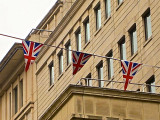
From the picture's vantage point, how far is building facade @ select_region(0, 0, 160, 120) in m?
51.3

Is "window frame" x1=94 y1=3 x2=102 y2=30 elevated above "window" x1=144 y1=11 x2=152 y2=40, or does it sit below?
above

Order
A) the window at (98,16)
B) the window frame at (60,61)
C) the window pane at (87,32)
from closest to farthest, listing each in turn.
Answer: the window at (98,16) < the window pane at (87,32) < the window frame at (60,61)

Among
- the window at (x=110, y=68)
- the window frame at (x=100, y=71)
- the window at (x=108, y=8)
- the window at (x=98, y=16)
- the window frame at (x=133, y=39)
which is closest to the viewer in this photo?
the window frame at (x=133, y=39)

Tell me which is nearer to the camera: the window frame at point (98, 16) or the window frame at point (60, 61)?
the window frame at point (98, 16)

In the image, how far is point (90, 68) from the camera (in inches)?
2776

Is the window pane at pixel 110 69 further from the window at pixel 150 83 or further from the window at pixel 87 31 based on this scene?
the window at pixel 150 83

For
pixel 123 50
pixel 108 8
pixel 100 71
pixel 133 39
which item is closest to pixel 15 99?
pixel 100 71

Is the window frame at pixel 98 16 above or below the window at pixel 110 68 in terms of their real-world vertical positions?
above

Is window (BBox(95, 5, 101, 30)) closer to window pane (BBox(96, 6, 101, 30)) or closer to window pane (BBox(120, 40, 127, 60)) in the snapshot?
window pane (BBox(96, 6, 101, 30))

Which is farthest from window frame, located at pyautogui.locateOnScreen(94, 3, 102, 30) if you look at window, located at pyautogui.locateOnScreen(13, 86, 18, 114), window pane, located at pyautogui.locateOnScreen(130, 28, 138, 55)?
window, located at pyautogui.locateOnScreen(13, 86, 18, 114)

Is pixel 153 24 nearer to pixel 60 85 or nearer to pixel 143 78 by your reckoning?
pixel 143 78

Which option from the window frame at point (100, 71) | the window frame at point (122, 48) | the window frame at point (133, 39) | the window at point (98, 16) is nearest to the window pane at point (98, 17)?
the window at point (98, 16)

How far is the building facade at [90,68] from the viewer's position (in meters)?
51.3

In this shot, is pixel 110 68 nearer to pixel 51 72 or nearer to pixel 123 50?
pixel 123 50
